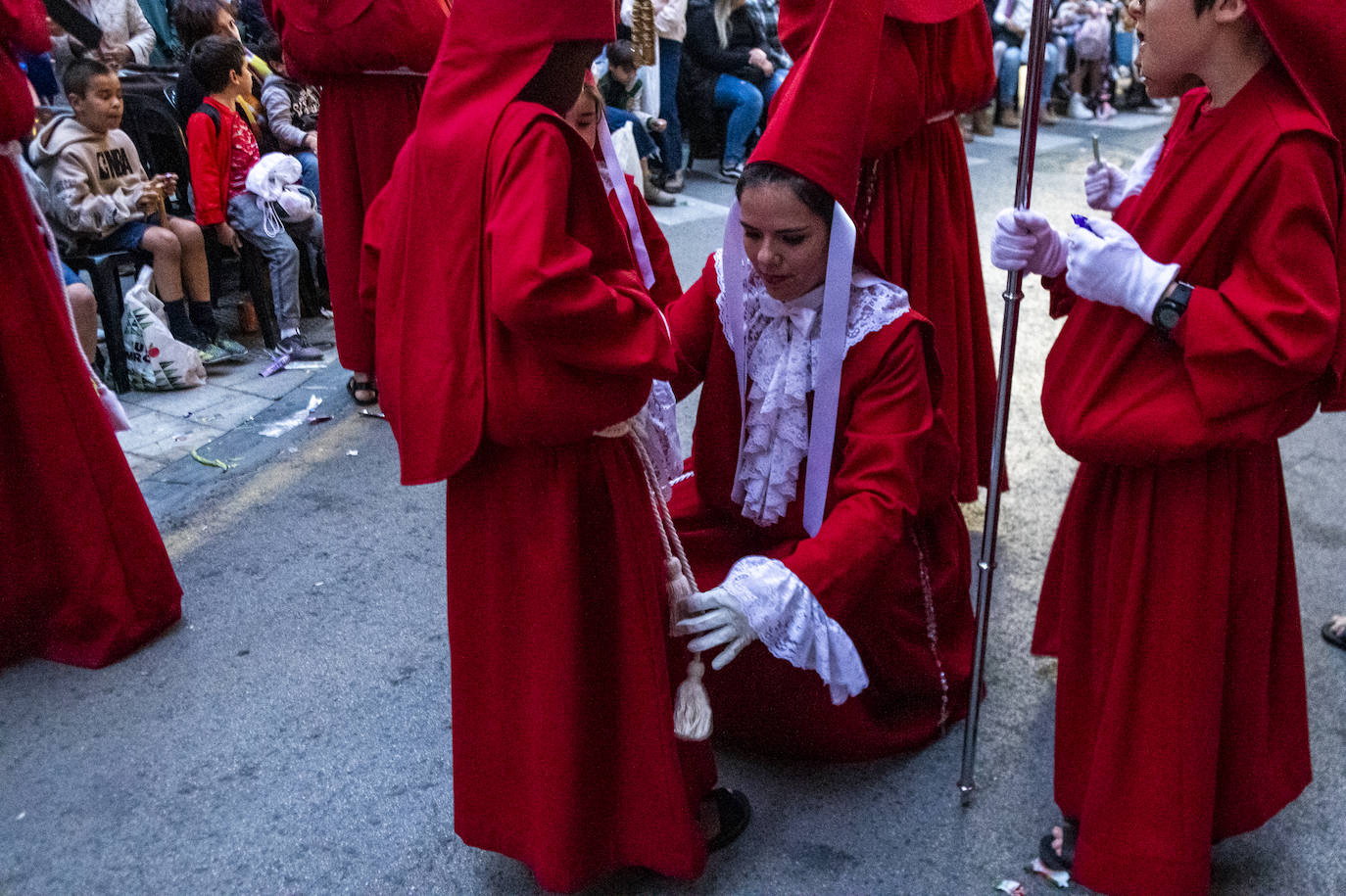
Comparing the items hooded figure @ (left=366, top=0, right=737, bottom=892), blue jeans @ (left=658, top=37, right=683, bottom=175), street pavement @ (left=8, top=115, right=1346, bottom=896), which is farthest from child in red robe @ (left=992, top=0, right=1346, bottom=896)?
blue jeans @ (left=658, top=37, right=683, bottom=175)

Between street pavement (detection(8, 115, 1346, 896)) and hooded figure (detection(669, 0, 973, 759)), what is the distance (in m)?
0.18

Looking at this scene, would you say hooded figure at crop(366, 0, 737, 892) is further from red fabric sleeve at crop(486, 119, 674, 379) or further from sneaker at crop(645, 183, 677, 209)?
sneaker at crop(645, 183, 677, 209)

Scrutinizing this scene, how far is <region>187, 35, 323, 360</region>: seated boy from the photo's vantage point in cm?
523

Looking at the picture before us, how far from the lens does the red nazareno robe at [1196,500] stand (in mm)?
1739

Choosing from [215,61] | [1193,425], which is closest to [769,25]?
[215,61]

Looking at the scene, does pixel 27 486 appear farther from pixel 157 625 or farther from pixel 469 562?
pixel 469 562

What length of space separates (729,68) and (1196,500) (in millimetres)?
7806

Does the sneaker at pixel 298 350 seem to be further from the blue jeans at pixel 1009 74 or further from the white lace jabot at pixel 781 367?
the blue jeans at pixel 1009 74

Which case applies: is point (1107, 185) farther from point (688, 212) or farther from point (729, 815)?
point (688, 212)

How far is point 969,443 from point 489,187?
2059 millimetres

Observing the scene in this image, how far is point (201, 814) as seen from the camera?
2484mm

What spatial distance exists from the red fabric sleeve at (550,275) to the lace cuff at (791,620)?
45cm

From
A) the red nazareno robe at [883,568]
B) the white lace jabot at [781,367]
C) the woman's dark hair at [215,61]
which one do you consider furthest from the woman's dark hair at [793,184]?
the woman's dark hair at [215,61]

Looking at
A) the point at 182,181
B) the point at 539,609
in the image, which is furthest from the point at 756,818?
the point at 182,181
